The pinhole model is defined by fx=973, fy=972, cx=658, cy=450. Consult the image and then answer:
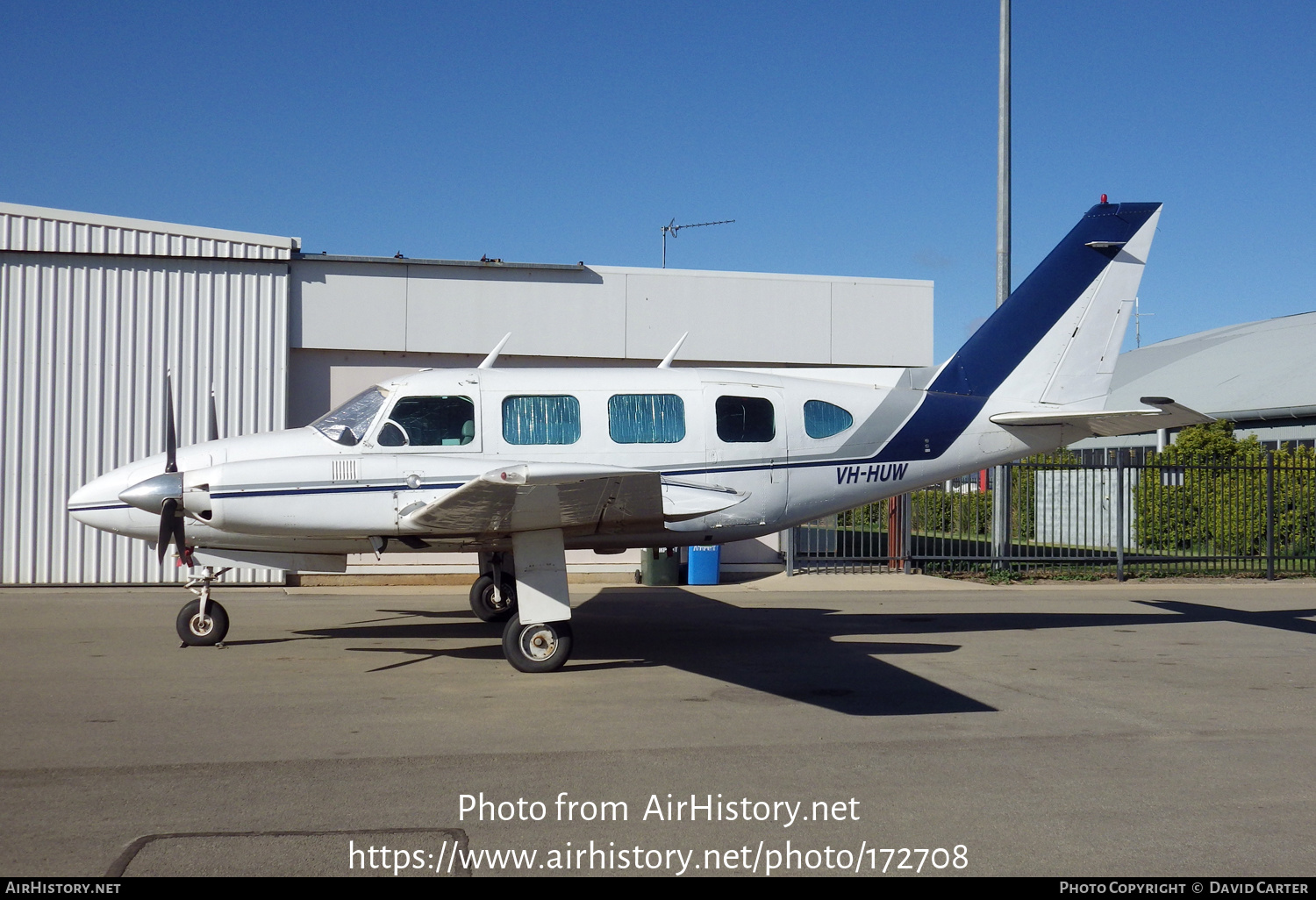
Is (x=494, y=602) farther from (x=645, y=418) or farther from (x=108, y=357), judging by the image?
(x=108, y=357)

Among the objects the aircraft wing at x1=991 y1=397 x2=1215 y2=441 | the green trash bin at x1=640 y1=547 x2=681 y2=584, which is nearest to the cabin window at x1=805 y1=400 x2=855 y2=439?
the aircraft wing at x1=991 y1=397 x2=1215 y2=441

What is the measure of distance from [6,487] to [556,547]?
37.6ft

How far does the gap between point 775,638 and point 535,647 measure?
10.3 ft

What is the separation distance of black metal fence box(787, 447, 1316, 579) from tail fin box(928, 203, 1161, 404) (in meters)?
6.14

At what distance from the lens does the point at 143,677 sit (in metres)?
8.11

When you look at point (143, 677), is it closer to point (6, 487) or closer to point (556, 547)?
point (556, 547)

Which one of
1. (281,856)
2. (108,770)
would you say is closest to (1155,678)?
(281,856)

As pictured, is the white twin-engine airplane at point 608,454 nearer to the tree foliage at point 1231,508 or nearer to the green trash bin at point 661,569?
the green trash bin at point 661,569

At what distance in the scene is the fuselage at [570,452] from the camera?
845cm

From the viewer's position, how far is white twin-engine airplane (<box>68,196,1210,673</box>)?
8273mm

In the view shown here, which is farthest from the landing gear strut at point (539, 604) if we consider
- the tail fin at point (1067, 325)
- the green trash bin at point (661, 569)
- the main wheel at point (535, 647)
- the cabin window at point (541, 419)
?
the green trash bin at point (661, 569)

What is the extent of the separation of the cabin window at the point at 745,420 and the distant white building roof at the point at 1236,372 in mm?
20465

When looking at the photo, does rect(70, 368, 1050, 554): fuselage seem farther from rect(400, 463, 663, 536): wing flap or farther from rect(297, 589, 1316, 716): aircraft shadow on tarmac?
rect(297, 589, 1316, 716): aircraft shadow on tarmac
